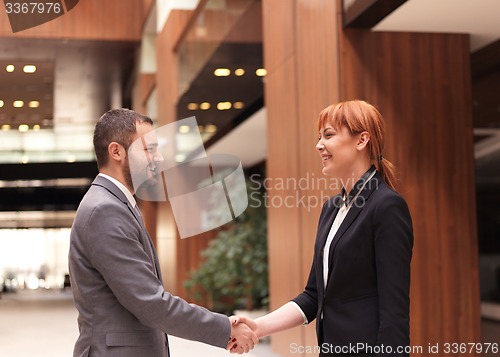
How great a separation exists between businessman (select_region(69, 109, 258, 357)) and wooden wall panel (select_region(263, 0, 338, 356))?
299cm

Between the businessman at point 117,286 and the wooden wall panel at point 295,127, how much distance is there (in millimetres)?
2988

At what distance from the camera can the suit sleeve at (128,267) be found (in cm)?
224

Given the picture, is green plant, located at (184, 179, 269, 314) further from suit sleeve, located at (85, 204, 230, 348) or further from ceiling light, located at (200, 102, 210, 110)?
suit sleeve, located at (85, 204, 230, 348)

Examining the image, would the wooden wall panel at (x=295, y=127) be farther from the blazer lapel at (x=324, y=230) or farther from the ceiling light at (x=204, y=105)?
the blazer lapel at (x=324, y=230)

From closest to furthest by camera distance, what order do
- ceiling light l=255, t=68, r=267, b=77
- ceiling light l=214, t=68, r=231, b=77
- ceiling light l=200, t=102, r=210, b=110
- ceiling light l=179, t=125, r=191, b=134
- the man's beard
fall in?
1. the man's beard
2. ceiling light l=179, t=125, r=191, b=134
3. ceiling light l=255, t=68, r=267, b=77
4. ceiling light l=214, t=68, r=231, b=77
5. ceiling light l=200, t=102, r=210, b=110

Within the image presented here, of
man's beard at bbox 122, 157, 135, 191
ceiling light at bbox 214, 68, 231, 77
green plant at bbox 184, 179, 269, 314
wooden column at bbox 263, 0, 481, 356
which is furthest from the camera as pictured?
green plant at bbox 184, 179, 269, 314

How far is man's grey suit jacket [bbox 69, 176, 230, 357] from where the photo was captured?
2.25 meters

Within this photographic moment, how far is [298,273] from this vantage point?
634 centimetres

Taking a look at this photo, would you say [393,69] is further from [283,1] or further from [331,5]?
[283,1]

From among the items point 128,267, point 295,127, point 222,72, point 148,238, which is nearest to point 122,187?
point 148,238

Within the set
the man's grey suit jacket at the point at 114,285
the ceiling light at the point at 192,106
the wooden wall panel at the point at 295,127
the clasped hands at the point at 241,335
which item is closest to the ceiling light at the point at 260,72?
the wooden wall panel at the point at 295,127

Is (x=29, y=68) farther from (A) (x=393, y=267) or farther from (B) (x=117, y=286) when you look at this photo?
(A) (x=393, y=267)

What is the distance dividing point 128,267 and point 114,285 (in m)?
0.07

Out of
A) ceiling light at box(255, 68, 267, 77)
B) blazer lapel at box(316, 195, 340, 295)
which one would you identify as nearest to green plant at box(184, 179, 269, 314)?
ceiling light at box(255, 68, 267, 77)
